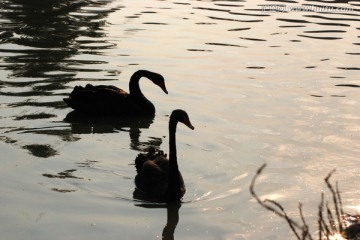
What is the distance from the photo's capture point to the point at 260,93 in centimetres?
1420

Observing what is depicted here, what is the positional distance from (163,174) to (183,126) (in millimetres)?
2823

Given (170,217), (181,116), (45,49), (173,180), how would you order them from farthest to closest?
(45,49)
(181,116)
(173,180)
(170,217)

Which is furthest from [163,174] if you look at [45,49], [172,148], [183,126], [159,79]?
[45,49]

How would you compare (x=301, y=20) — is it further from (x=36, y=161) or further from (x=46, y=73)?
(x=36, y=161)

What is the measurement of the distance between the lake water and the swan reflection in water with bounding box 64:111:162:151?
0.05m

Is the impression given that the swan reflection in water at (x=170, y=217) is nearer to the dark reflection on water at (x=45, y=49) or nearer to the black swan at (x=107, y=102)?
the dark reflection on water at (x=45, y=49)

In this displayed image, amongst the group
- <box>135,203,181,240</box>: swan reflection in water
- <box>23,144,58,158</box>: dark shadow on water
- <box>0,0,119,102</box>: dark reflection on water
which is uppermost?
<box>23,144,58,158</box>: dark shadow on water

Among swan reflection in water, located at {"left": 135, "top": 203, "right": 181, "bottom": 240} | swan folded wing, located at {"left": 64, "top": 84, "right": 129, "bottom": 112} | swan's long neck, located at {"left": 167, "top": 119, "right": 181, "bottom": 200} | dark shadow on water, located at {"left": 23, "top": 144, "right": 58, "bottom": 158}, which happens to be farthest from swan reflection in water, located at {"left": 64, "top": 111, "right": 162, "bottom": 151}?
swan reflection in water, located at {"left": 135, "top": 203, "right": 181, "bottom": 240}

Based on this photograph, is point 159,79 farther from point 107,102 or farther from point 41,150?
point 41,150

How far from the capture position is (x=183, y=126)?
12.1 meters

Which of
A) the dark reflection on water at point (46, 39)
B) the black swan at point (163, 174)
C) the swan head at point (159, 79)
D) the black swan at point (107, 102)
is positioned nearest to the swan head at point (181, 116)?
the black swan at point (163, 174)

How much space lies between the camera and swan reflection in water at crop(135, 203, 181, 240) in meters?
8.04

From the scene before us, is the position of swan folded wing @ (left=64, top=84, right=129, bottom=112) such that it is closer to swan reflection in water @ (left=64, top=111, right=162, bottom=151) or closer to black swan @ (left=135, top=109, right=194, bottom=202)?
swan reflection in water @ (left=64, top=111, right=162, bottom=151)

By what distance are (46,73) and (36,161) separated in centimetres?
530
